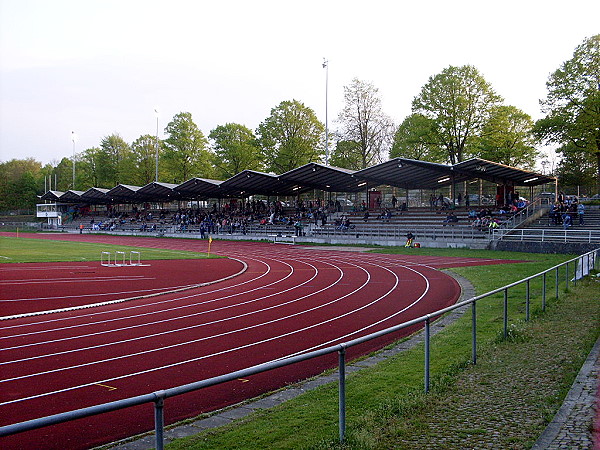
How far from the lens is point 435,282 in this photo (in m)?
21.1

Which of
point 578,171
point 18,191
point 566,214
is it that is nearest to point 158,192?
point 566,214

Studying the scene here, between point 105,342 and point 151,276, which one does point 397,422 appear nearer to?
point 105,342

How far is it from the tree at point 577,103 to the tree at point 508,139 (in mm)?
4291

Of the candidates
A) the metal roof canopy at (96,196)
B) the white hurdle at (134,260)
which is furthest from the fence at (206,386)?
the metal roof canopy at (96,196)

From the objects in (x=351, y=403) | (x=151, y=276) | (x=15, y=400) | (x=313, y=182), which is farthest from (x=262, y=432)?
(x=313, y=182)

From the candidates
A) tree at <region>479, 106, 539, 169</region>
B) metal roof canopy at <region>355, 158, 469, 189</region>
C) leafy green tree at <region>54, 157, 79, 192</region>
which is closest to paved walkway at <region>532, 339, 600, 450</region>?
metal roof canopy at <region>355, 158, 469, 189</region>

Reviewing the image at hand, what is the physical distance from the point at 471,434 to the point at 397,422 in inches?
32.1

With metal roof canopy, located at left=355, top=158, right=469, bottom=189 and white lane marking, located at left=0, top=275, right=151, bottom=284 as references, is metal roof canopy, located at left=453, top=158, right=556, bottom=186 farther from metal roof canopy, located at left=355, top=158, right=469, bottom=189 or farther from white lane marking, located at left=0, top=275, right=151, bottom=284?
white lane marking, located at left=0, top=275, right=151, bottom=284

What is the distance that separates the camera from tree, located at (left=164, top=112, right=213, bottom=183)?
77.2 meters

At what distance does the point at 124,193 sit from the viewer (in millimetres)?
72500

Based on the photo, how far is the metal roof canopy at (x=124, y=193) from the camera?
231 feet

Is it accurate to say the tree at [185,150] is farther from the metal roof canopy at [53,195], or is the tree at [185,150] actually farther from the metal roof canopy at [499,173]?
the metal roof canopy at [499,173]

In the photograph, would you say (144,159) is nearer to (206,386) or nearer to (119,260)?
(119,260)

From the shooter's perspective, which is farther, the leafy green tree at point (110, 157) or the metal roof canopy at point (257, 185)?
the leafy green tree at point (110, 157)
